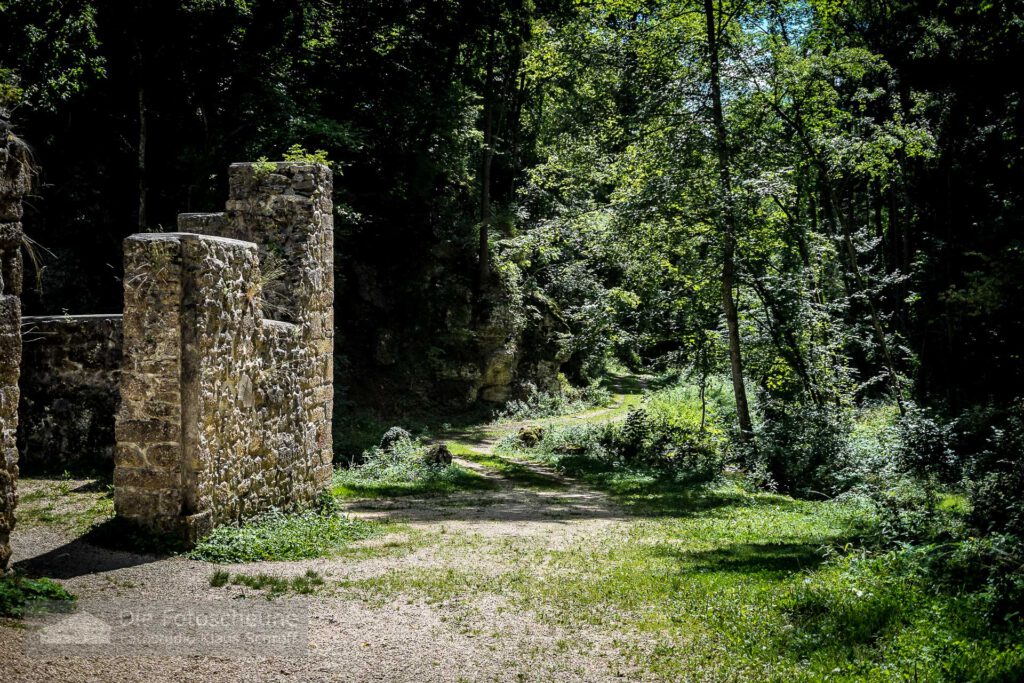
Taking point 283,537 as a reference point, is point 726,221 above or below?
above

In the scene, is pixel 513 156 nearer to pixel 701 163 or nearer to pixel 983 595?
pixel 701 163

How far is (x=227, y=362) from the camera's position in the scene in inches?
331

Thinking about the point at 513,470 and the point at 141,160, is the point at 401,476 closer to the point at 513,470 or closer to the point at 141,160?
the point at 513,470

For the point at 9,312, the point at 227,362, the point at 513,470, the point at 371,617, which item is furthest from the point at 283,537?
the point at 513,470

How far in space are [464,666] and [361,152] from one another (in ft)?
65.8

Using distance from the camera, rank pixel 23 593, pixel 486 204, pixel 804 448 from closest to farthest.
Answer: pixel 23 593
pixel 804 448
pixel 486 204

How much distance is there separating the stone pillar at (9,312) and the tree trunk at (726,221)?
1251 centimetres

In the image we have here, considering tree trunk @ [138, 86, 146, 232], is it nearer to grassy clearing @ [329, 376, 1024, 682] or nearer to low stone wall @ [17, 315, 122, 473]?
low stone wall @ [17, 315, 122, 473]

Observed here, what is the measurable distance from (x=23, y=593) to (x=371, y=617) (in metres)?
2.43

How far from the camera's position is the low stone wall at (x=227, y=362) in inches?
307

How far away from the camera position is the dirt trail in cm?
502

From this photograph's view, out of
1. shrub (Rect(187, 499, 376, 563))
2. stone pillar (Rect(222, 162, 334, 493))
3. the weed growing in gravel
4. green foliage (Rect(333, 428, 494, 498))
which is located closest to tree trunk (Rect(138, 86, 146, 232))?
green foliage (Rect(333, 428, 494, 498))

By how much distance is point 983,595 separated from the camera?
603cm

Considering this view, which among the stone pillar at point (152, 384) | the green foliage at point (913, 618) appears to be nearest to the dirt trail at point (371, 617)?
the stone pillar at point (152, 384)
